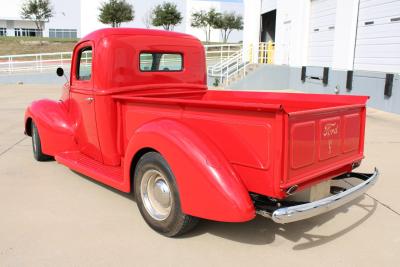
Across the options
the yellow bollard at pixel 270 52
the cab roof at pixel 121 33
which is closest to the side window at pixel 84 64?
the cab roof at pixel 121 33

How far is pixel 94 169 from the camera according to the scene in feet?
15.3

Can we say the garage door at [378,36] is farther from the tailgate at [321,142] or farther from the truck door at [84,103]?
the truck door at [84,103]

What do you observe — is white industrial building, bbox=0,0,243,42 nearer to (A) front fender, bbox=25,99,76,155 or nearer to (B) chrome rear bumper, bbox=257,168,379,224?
(A) front fender, bbox=25,99,76,155

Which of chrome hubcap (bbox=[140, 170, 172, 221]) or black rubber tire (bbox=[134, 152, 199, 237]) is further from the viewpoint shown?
chrome hubcap (bbox=[140, 170, 172, 221])

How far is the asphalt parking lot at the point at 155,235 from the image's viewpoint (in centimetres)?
335

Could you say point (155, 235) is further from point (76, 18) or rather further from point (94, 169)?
point (76, 18)

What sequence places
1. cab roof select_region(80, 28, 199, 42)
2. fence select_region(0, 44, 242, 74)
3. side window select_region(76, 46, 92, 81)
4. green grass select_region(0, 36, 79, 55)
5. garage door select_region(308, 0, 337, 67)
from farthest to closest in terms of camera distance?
1. green grass select_region(0, 36, 79, 55)
2. fence select_region(0, 44, 242, 74)
3. garage door select_region(308, 0, 337, 67)
4. side window select_region(76, 46, 92, 81)
5. cab roof select_region(80, 28, 199, 42)

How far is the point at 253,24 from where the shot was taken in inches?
892

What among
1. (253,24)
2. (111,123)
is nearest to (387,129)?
(111,123)

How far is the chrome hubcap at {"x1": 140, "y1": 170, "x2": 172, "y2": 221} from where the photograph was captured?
370cm

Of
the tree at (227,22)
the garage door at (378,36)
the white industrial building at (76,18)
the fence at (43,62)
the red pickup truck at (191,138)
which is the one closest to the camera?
the red pickup truck at (191,138)

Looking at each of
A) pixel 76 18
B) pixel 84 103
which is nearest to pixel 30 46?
pixel 76 18

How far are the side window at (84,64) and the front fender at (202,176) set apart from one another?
71.9 inches

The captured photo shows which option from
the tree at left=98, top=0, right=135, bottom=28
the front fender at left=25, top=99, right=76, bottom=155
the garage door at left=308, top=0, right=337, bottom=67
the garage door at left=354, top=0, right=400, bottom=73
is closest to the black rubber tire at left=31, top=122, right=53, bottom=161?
the front fender at left=25, top=99, right=76, bottom=155
